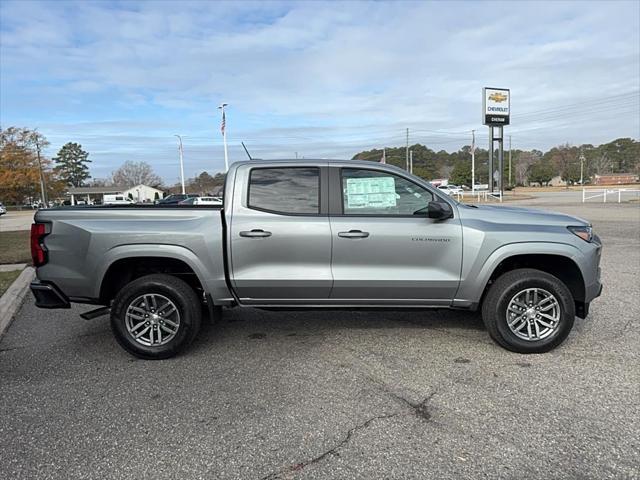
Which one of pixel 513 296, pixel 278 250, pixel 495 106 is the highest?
pixel 495 106

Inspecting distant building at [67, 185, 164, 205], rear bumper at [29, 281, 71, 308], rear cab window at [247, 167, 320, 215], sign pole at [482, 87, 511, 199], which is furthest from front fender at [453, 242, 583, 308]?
distant building at [67, 185, 164, 205]

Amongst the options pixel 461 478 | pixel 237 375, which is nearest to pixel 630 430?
pixel 461 478

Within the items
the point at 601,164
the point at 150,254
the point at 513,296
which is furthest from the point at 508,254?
the point at 601,164

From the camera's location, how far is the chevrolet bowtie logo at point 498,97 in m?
45.5

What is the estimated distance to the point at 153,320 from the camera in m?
4.58

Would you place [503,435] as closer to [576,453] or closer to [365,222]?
[576,453]

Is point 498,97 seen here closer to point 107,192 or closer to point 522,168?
point 522,168

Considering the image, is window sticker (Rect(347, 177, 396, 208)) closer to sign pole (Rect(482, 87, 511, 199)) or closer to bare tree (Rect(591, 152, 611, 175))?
sign pole (Rect(482, 87, 511, 199))

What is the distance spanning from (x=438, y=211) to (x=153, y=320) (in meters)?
2.84

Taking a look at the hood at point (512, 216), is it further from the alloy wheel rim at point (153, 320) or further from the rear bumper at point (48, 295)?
the rear bumper at point (48, 295)

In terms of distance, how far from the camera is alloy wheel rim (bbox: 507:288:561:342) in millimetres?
4523

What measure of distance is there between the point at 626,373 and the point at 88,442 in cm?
421

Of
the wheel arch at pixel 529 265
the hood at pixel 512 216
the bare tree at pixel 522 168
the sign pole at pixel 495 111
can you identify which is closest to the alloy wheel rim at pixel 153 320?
the wheel arch at pixel 529 265

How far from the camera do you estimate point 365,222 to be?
4.50 metres
